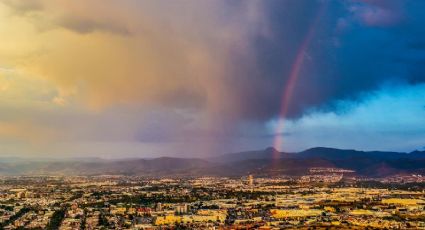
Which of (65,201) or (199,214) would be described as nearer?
(199,214)

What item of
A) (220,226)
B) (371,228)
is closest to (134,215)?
(220,226)

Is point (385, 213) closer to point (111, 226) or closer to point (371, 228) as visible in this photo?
point (371, 228)

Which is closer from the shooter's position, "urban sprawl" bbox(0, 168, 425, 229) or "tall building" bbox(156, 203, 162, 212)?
"urban sprawl" bbox(0, 168, 425, 229)

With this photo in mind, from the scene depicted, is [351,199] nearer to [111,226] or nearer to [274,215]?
[274,215]

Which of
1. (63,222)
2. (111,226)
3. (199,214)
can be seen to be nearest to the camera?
(111,226)

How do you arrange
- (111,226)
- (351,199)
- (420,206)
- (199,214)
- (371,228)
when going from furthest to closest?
(351,199) → (420,206) → (199,214) → (111,226) → (371,228)

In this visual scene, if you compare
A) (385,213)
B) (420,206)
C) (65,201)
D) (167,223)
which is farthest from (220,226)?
(65,201)

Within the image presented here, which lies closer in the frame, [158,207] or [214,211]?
[214,211]

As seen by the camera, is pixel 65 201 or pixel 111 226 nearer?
pixel 111 226

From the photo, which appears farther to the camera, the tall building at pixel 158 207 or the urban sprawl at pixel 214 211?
the tall building at pixel 158 207
